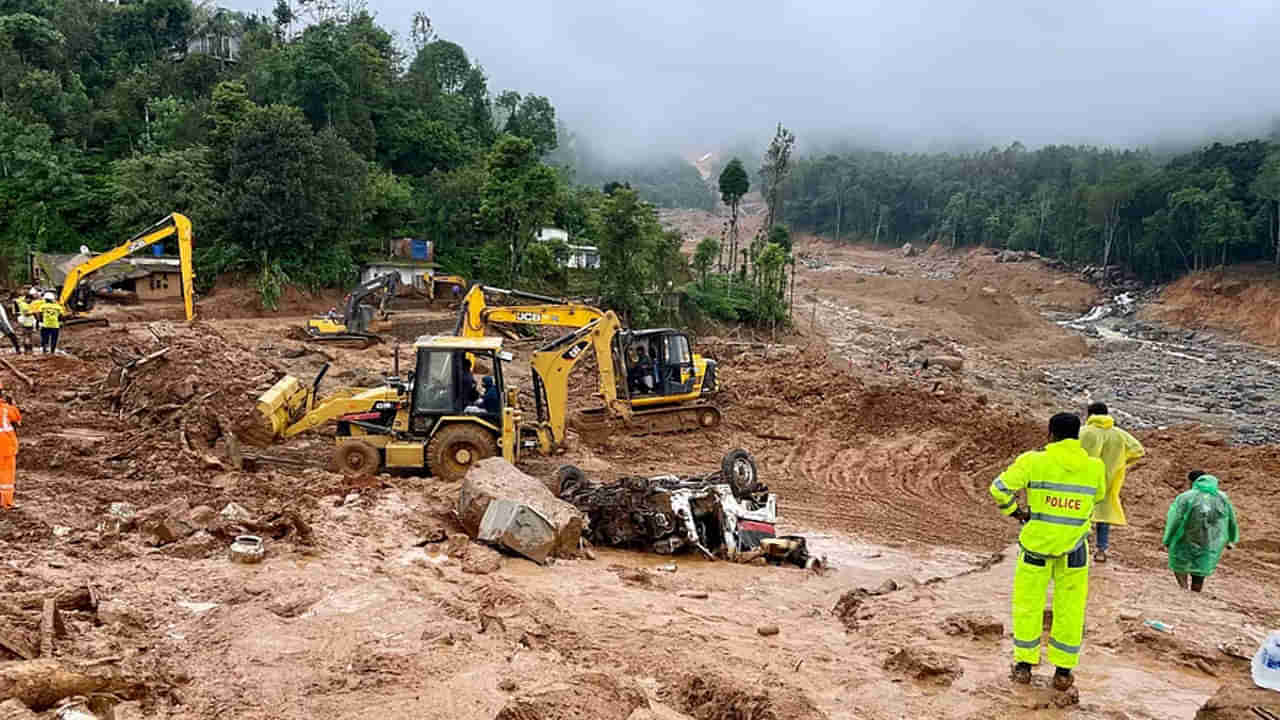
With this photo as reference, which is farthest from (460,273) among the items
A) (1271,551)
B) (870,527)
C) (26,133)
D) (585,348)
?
(1271,551)

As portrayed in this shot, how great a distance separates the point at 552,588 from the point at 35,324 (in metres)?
18.6

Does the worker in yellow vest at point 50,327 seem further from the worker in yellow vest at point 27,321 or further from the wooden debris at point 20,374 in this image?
the worker in yellow vest at point 27,321

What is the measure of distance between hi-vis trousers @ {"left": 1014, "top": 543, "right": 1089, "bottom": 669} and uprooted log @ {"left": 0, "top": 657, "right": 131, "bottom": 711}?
193 inches

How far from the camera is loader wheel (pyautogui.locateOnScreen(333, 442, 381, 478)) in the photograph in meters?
10.5

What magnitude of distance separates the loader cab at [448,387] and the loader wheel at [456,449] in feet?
0.73

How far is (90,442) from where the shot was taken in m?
10.2

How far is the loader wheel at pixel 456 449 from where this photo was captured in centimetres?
1055

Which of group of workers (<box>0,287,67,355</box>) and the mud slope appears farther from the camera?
the mud slope

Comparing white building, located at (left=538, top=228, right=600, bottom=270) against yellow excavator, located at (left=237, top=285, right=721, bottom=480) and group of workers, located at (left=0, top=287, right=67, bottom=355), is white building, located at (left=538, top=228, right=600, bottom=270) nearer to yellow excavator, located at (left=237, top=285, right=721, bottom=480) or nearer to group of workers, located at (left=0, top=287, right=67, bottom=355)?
group of workers, located at (left=0, top=287, right=67, bottom=355)

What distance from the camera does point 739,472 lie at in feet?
34.6

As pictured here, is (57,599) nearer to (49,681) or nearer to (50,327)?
(49,681)

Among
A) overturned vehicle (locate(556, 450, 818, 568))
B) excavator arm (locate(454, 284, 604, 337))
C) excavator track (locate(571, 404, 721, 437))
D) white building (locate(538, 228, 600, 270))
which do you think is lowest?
excavator track (locate(571, 404, 721, 437))

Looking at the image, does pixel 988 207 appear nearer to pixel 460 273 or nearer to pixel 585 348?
pixel 460 273

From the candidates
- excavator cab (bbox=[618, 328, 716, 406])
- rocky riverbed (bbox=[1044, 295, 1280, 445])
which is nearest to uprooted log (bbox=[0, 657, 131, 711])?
excavator cab (bbox=[618, 328, 716, 406])
